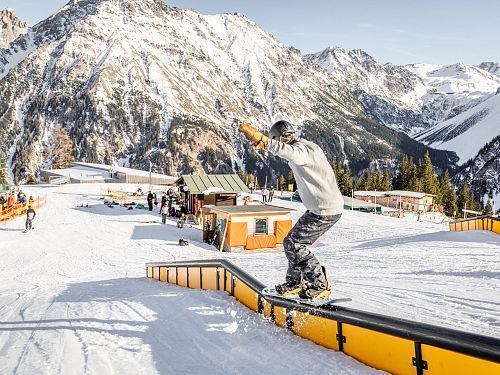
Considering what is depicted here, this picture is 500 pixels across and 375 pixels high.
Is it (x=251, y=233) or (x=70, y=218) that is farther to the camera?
(x=70, y=218)

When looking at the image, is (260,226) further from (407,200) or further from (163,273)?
(407,200)

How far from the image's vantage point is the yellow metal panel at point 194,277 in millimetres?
9992

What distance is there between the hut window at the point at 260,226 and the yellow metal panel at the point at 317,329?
70.8ft

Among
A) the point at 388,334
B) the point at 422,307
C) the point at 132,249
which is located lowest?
the point at 132,249

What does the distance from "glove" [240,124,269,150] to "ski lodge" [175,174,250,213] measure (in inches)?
1170

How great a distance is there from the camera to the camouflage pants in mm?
5484

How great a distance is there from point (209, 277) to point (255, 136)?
526 centimetres

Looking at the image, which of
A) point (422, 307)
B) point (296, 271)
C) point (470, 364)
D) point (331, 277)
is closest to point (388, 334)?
point (470, 364)

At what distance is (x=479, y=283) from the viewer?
971 centimetres

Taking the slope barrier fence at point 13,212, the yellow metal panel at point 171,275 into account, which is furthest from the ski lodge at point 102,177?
the yellow metal panel at point 171,275

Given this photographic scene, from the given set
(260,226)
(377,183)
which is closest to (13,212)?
(260,226)

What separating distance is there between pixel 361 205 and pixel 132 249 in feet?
121

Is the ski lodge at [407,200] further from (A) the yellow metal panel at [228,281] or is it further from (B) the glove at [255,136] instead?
(B) the glove at [255,136]

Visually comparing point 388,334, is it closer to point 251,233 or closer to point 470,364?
point 470,364
